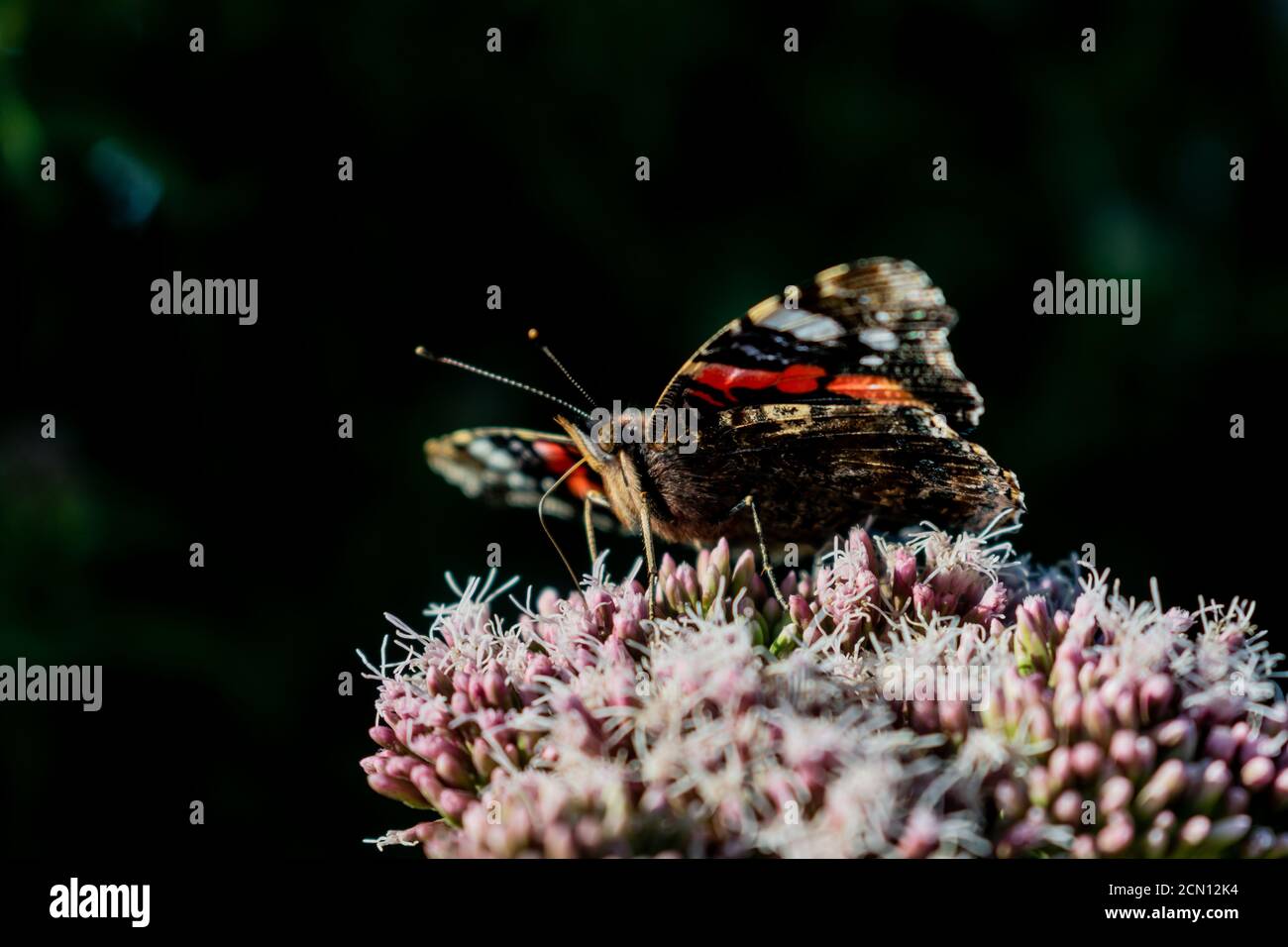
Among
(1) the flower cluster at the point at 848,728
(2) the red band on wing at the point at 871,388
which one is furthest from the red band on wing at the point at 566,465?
(2) the red band on wing at the point at 871,388

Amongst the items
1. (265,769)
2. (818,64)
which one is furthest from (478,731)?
(818,64)

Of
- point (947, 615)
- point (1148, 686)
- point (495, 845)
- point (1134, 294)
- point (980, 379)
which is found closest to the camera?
point (495, 845)

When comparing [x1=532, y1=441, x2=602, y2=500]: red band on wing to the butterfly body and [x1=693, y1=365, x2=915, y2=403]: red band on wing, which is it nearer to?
the butterfly body

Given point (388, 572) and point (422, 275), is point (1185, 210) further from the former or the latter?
point (388, 572)

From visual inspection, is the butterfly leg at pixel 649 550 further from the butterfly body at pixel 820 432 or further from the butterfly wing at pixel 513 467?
the butterfly wing at pixel 513 467

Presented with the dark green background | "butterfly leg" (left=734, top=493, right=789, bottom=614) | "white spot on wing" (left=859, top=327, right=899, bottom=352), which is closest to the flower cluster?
"butterfly leg" (left=734, top=493, right=789, bottom=614)

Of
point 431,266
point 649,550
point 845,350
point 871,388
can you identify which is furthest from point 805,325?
point 431,266

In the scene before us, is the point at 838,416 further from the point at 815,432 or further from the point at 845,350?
the point at 845,350
